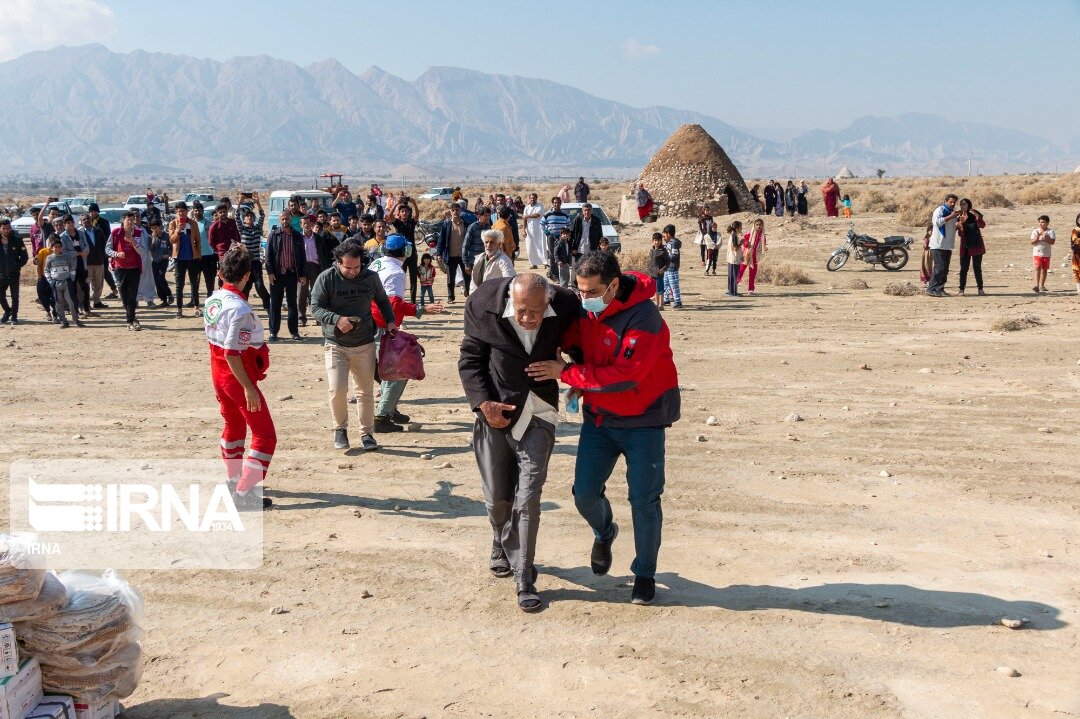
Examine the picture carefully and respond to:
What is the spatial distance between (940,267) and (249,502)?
45.9 ft

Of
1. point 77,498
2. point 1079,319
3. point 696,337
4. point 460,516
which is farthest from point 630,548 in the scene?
point 1079,319

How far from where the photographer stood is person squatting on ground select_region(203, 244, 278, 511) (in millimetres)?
6418

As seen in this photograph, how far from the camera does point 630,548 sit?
6.12 meters

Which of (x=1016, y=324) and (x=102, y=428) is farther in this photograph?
(x=1016, y=324)

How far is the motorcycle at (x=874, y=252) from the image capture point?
21.9m

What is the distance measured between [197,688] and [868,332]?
1148cm

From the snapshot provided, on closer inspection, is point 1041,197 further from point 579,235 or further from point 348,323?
point 348,323

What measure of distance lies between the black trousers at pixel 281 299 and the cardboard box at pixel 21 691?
1022 cm

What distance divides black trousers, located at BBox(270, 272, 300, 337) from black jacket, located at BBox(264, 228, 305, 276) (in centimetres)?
10

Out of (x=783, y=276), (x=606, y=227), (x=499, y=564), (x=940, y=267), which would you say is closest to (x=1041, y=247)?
(x=940, y=267)

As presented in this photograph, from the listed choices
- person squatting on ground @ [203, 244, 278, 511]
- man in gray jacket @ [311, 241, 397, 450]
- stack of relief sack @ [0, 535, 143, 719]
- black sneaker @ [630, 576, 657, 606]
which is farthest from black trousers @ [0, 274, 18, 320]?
black sneaker @ [630, 576, 657, 606]

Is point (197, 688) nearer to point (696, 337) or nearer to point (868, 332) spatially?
point (696, 337)

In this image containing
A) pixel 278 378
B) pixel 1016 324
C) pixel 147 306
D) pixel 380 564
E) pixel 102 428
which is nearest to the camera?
pixel 380 564

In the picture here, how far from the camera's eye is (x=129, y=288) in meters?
15.2
